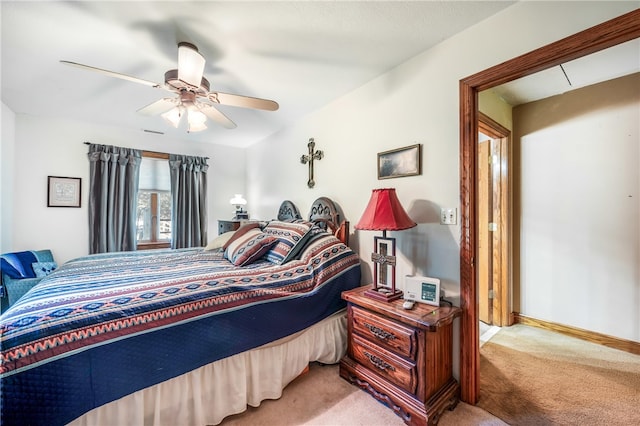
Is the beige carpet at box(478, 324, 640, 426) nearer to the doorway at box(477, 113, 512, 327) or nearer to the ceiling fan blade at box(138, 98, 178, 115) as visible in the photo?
the doorway at box(477, 113, 512, 327)

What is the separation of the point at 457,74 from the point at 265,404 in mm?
2497

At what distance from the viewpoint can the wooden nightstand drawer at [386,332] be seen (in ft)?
5.01

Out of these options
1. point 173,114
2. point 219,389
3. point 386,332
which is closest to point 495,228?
point 386,332

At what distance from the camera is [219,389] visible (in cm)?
147

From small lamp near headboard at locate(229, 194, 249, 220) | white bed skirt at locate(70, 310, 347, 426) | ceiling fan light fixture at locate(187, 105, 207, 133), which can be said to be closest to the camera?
white bed skirt at locate(70, 310, 347, 426)

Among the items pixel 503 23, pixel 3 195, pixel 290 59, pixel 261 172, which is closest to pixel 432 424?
pixel 503 23

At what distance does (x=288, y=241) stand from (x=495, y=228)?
222 centimetres

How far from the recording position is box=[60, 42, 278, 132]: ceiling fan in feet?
5.28

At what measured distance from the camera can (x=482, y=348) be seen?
91.5 inches

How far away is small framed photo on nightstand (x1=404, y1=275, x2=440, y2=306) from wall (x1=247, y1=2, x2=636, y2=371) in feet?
0.58

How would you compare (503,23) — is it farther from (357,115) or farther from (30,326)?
(30,326)

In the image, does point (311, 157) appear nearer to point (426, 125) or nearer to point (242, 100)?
point (242, 100)

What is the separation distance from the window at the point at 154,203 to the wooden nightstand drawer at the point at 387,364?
3601 mm

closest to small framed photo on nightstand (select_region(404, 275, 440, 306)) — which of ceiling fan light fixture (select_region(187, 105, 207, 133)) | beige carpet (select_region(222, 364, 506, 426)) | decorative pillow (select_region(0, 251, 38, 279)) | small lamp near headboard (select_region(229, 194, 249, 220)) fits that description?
beige carpet (select_region(222, 364, 506, 426))
